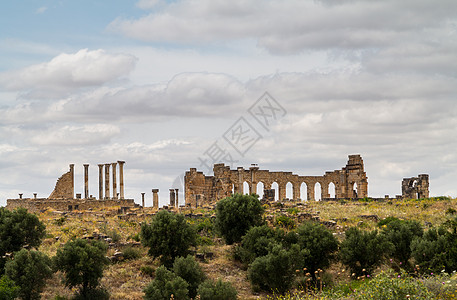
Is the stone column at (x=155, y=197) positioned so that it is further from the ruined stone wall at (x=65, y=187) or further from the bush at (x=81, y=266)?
the bush at (x=81, y=266)

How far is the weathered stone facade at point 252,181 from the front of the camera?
5256cm

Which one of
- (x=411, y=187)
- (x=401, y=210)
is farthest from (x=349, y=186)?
(x=401, y=210)

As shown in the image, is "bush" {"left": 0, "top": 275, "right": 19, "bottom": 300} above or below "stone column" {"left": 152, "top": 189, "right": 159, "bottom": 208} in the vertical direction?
below

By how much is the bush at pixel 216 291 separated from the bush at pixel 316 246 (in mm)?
4881

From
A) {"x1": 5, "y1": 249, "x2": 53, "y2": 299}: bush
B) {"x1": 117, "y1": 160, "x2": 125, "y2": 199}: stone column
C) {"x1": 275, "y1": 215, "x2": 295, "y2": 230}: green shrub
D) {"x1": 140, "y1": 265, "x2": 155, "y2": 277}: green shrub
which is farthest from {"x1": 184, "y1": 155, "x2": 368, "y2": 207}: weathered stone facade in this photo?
{"x1": 5, "y1": 249, "x2": 53, "y2": 299}: bush

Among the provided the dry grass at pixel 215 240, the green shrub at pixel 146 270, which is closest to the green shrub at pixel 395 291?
the dry grass at pixel 215 240

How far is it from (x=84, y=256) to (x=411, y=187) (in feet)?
112

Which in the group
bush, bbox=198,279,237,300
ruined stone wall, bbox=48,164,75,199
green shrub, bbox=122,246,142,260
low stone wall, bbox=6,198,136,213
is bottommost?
bush, bbox=198,279,237,300

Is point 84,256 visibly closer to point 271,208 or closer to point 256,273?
point 256,273

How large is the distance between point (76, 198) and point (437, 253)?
3701 centimetres

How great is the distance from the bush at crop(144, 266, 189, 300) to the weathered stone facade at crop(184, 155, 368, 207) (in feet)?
95.0

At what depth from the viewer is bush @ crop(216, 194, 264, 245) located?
94.3 feet

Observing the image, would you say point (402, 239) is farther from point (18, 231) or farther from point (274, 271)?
point (18, 231)

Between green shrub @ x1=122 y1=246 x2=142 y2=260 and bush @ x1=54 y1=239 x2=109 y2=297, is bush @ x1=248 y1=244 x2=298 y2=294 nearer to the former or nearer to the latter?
green shrub @ x1=122 y1=246 x2=142 y2=260
